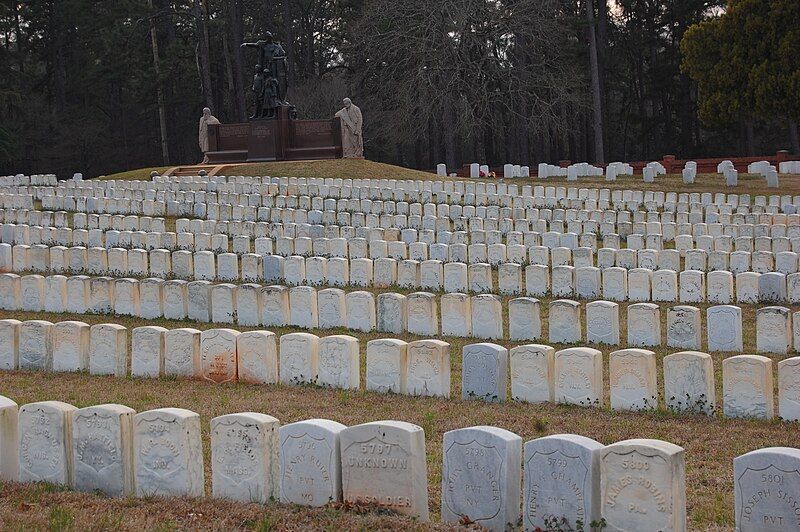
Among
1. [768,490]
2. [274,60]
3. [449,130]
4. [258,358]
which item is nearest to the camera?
[768,490]

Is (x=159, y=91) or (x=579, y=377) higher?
(x=159, y=91)

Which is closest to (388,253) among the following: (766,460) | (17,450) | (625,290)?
(625,290)

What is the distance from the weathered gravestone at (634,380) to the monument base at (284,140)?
2600 centimetres

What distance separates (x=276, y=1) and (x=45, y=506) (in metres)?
52.0

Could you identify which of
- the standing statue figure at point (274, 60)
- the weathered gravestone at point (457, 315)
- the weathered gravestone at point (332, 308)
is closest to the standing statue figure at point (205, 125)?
the standing statue figure at point (274, 60)

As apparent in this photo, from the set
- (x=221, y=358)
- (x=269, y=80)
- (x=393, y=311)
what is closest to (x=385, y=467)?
(x=221, y=358)

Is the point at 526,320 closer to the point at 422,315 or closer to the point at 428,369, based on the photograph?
the point at 422,315

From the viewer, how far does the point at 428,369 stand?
33.6 feet

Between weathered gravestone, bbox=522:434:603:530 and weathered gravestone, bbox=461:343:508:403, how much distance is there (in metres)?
3.62

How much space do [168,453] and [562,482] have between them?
2550 mm

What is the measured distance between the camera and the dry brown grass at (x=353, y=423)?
649cm

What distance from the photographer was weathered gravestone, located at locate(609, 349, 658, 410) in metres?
9.55

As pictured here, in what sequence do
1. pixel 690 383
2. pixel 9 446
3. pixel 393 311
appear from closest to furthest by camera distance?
pixel 9 446 < pixel 690 383 < pixel 393 311

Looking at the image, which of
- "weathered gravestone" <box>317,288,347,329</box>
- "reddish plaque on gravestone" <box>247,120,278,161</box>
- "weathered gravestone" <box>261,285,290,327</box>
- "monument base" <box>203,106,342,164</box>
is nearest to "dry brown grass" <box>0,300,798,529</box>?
"weathered gravestone" <box>317,288,347,329</box>
